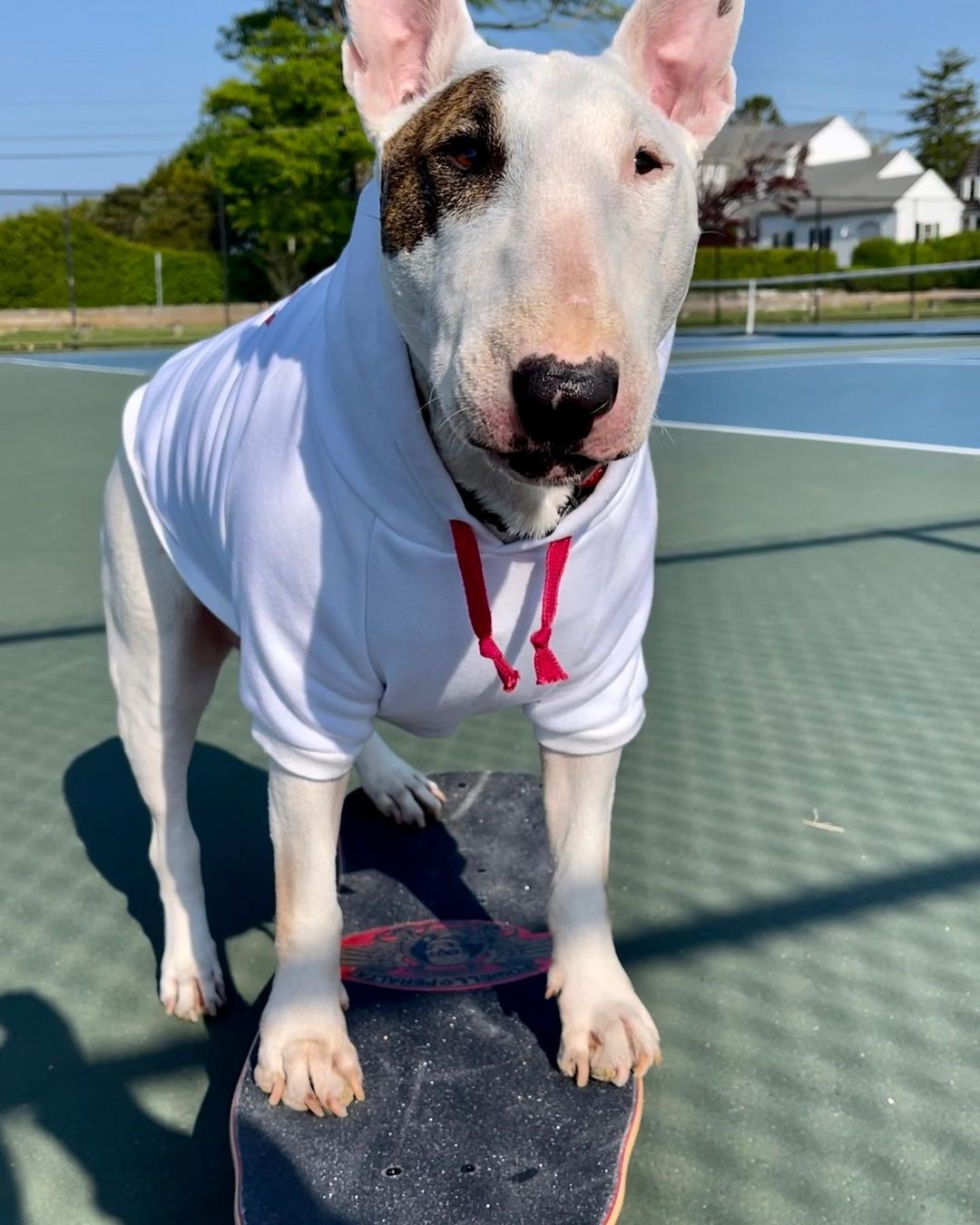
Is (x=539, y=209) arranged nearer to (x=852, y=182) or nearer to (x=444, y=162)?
(x=444, y=162)

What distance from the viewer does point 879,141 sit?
76000mm

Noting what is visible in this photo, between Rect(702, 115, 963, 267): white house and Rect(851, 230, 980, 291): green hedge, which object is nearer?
Rect(851, 230, 980, 291): green hedge

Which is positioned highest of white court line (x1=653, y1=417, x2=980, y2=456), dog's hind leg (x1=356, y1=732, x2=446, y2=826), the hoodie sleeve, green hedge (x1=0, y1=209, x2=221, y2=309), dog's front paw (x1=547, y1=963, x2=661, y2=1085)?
green hedge (x1=0, y1=209, x2=221, y2=309)

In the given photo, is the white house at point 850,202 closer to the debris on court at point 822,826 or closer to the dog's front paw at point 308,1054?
the debris on court at point 822,826

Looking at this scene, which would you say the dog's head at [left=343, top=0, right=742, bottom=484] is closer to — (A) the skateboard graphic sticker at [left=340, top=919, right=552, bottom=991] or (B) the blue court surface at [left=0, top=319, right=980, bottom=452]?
(A) the skateboard graphic sticker at [left=340, top=919, right=552, bottom=991]

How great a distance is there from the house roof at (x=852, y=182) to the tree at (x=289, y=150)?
87.5 feet

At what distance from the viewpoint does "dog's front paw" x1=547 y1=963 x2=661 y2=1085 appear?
180 centimetres

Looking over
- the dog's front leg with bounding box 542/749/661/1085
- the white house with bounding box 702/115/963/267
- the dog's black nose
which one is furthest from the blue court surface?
the white house with bounding box 702/115/963/267

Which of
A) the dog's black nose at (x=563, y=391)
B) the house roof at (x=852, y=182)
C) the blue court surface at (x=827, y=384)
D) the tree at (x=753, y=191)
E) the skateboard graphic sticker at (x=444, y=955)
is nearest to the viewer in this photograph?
the dog's black nose at (x=563, y=391)

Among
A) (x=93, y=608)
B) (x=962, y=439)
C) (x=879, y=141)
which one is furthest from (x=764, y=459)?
(x=879, y=141)

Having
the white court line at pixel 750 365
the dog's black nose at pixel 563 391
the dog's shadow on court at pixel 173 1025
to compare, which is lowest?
the dog's shadow on court at pixel 173 1025

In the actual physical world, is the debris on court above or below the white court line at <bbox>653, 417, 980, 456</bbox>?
below

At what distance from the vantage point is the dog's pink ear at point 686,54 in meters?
1.65

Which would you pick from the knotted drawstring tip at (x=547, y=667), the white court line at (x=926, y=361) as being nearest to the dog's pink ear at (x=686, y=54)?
the knotted drawstring tip at (x=547, y=667)
